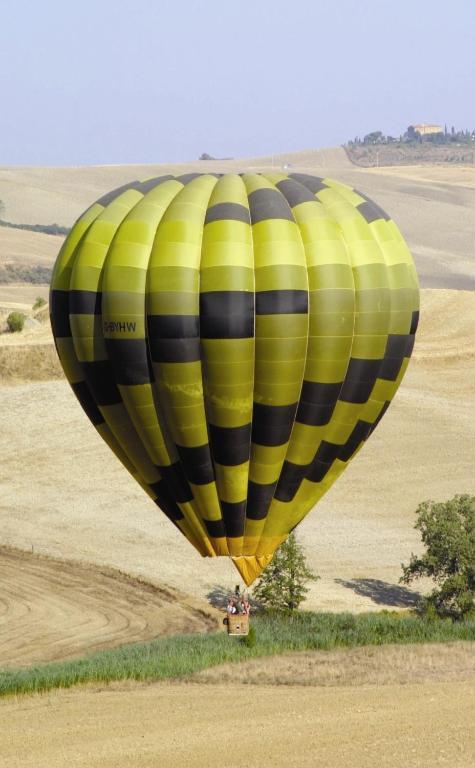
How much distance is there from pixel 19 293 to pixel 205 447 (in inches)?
3426

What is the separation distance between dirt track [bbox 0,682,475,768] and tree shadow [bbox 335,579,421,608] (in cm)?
1581

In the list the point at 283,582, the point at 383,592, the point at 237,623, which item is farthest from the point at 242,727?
the point at 383,592

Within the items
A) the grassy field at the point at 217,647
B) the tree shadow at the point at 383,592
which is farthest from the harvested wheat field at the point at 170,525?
the grassy field at the point at 217,647

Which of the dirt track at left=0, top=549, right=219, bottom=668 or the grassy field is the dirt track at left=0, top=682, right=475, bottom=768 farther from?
the dirt track at left=0, top=549, right=219, bottom=668

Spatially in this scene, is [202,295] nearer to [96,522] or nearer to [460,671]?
[460,671]

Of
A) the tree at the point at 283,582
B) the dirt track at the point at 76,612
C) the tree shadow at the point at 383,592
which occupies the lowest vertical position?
the tree shadow at the point at 383,592

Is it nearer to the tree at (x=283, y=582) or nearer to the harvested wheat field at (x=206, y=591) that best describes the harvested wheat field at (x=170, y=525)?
the harvested wheat field at (x=206, y=591)

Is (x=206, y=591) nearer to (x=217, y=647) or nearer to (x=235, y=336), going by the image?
(x=217, y=647)

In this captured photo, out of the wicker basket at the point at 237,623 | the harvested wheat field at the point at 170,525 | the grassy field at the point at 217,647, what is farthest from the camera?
the harvested wheat field at the point at 170,525

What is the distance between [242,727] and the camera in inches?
875

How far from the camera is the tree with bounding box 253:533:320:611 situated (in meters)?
38.2

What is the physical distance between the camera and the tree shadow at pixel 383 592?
134 ft

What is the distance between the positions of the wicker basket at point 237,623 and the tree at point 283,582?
12.7 metres

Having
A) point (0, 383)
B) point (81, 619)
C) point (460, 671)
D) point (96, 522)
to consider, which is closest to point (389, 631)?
point (460, 671)
